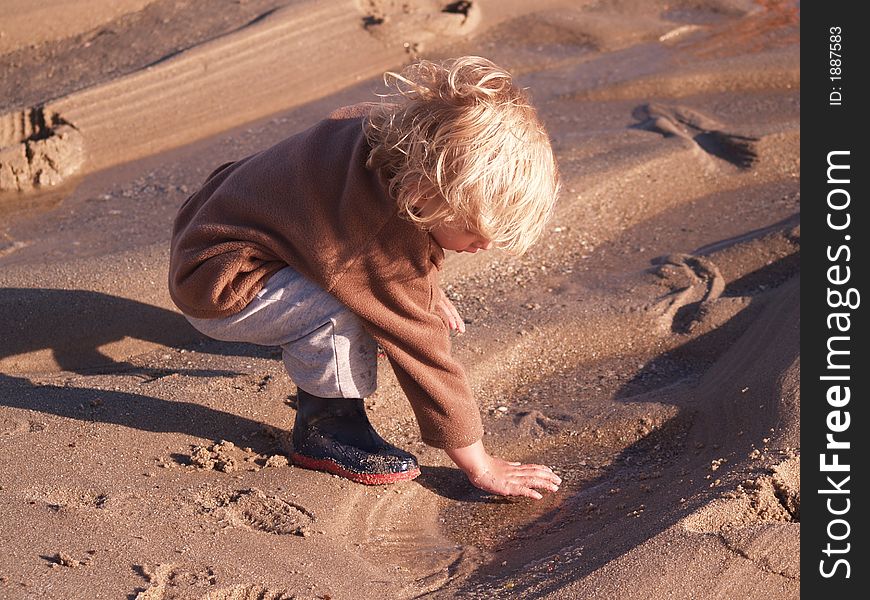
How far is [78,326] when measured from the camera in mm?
3088

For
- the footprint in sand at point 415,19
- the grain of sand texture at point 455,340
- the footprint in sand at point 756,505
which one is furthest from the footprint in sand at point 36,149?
the footprint in sand at point 756,505

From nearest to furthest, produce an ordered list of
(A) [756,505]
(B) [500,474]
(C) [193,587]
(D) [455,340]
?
(C) [193,587], (A) [756,505], (B) [500,474], (D) [455,340]

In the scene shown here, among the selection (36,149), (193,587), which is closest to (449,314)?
(193,587)

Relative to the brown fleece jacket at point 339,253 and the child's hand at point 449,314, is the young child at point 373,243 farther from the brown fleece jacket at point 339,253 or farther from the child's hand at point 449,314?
the child's hand at point 449,314

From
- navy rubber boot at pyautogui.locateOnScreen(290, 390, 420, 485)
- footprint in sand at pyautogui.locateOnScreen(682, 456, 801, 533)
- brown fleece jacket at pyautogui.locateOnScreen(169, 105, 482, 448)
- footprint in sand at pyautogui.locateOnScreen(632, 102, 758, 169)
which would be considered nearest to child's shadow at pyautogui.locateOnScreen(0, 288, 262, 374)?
navy rubber boot at pyautogui.locateOnScreen(290, 390, 420, 485)

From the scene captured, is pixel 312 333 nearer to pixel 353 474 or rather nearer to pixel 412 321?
pixel 412 321

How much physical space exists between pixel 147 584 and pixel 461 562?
2.14 feet

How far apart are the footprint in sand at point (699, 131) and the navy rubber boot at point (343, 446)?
2349 mm

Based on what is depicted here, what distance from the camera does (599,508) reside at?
2.40m

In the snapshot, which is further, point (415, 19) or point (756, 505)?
point (415, 19)

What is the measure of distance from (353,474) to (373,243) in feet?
1.87

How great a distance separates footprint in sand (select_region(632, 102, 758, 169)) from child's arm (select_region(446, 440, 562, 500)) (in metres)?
2.22

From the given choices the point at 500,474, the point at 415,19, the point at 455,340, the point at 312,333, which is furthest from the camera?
the point at 415,19

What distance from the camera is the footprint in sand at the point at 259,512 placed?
2.19m
